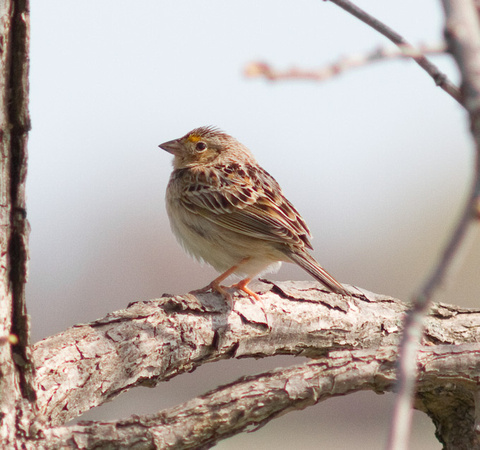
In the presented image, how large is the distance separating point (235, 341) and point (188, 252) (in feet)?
7.60

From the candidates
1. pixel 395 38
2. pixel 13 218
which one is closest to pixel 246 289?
pixel 13 218

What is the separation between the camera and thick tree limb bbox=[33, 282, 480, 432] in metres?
3.18

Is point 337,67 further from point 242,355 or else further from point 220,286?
point 220,286

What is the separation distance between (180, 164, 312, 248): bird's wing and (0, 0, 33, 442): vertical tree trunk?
11.0 feet

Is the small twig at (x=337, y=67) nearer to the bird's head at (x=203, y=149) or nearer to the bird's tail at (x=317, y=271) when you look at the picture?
the bird's tail at (x=317, y=271)

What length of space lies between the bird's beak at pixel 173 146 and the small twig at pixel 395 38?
19.9ft

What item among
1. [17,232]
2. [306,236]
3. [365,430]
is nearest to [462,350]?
[17,232]

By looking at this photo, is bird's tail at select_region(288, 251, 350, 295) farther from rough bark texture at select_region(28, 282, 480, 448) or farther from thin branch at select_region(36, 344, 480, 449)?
thin branch at select_region(36, 344, 480, 449)

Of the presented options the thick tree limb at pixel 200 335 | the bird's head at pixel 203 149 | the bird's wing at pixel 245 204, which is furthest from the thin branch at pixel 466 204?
the bird's head at pixel 203 149

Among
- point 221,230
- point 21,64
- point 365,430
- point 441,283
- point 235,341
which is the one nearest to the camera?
point 441,283

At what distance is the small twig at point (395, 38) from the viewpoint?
1.18 meters

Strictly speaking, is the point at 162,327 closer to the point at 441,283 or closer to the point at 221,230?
the point at 221,230

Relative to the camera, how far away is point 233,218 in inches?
245

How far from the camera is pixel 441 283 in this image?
30.6 inches
